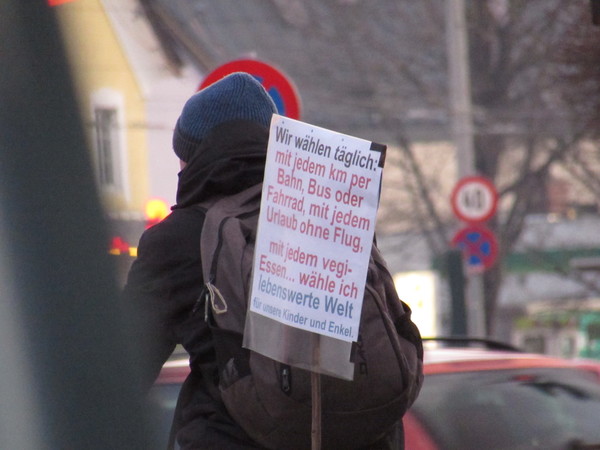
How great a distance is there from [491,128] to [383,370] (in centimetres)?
1727

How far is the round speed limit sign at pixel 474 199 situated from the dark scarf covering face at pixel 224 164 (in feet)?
40.4

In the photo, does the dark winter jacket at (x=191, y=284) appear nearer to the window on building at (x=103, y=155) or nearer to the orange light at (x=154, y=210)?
the window on building at (x=103, y=155)

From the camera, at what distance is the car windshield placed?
3930mm

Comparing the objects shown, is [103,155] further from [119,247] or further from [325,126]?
[325,126]

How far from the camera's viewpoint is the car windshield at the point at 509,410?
12.9 ft

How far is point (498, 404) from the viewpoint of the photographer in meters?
4.11

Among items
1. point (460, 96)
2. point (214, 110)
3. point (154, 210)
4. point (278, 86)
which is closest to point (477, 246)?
point (460, 96)

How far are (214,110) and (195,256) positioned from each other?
1.08ft

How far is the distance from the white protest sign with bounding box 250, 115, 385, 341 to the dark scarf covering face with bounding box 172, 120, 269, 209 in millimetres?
75

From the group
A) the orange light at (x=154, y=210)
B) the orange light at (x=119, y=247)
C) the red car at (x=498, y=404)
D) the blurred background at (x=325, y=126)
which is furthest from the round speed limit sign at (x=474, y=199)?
the orange light at (x=119, y=247)

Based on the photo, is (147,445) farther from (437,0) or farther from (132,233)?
(437,0)

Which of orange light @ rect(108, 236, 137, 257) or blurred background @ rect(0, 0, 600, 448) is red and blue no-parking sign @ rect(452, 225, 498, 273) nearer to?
blurred background @ rect(0, 0, 600, 448)

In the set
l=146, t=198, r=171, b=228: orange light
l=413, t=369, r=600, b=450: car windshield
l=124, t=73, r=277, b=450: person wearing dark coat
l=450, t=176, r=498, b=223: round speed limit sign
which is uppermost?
l=124, t=73, r=277, b=450: person wearing dark coat

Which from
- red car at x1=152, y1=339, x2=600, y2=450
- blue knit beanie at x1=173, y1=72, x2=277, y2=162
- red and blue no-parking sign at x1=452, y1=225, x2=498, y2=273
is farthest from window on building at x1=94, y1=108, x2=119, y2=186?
red and blue no-parking sign at x1=452, y1=225, x2=498, y2=273
